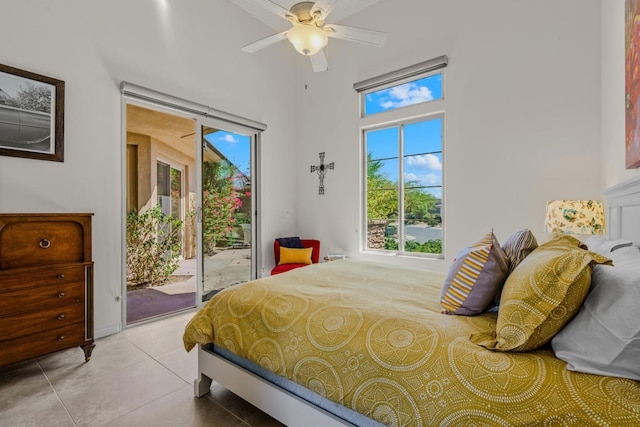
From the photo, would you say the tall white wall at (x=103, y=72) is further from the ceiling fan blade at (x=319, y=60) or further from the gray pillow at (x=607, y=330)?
the gray pillow at (x=607, y=330)

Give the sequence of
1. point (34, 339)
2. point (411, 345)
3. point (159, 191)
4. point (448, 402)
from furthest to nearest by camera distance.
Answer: point (159, 191), point (34, 339), point (411, 345), point (448, 402)

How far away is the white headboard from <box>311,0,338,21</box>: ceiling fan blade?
192cm

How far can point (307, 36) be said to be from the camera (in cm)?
221

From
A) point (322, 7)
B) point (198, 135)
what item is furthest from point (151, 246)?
point (322, 7)

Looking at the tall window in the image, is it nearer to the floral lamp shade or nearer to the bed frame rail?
the floral lamp shade

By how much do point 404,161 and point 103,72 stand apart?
10.6ft

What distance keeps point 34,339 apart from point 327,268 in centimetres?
197

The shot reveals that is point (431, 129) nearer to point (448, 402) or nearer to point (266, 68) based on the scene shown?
point (266, 68)

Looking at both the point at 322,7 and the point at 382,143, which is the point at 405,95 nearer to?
the point at 382,143

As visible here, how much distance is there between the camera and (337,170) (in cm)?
423

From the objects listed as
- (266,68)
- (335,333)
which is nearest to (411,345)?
(335,333)

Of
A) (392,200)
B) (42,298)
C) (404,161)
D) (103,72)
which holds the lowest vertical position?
(42,298)

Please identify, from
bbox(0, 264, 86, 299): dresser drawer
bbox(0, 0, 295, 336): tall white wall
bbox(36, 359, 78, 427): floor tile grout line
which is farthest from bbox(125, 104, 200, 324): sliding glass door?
bbox(0, 264, 86, 299): dresser drawer

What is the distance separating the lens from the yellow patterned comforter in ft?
2.70
